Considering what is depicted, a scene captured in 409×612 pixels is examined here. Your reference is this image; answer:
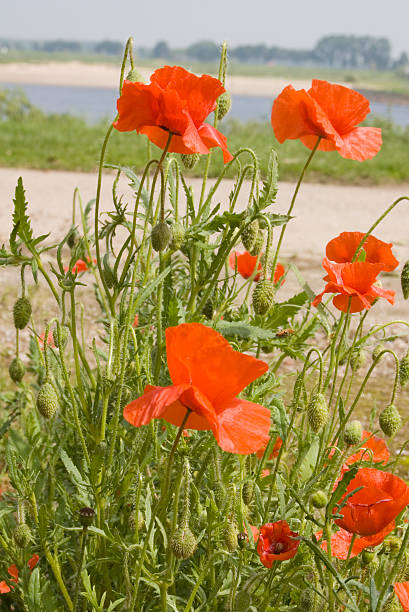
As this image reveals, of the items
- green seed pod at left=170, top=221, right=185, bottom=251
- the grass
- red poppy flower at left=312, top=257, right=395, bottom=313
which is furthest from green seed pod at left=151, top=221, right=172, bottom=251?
the grass

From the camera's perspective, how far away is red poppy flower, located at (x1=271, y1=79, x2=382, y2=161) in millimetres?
1470

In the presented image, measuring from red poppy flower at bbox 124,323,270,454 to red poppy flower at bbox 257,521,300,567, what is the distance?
40cm

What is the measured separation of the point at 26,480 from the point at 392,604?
2.19ft

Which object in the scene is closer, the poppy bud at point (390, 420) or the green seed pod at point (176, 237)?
the green seed pod at point (176, 237)

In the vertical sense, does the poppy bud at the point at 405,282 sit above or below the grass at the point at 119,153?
above

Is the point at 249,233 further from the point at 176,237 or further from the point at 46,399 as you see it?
the point at 46,399

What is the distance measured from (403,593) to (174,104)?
92 centimetres

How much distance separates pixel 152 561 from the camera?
1466 mm

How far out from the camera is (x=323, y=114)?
1.45 m

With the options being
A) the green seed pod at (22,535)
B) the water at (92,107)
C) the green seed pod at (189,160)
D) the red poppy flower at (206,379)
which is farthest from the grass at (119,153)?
the red poppy flower at (206,379)

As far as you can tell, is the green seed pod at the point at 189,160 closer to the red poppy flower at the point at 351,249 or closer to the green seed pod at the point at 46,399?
the red poppy flower at the point at 351,249

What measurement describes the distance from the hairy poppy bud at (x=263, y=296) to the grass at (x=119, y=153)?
6595 mm

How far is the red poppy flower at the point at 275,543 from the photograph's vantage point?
4.30 ft

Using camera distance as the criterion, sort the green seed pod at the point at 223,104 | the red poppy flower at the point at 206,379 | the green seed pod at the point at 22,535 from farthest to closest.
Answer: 1. the green seed pod at the point at 223,104
2. the green seed pod at the point at 22,535
3. the red poppy flower at the point at 206,379
